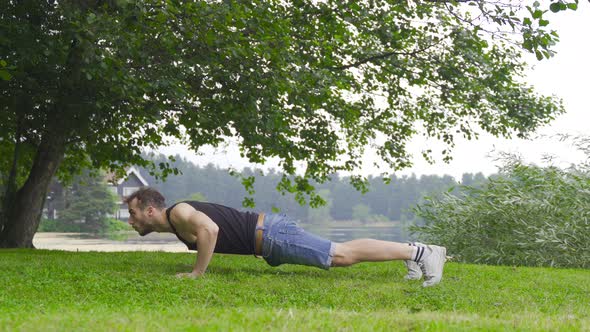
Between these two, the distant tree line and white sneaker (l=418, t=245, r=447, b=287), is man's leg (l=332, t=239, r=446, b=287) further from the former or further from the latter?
the distant tree line

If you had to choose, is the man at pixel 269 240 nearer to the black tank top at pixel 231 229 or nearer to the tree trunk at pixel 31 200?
the black tank top at pixel 231 229

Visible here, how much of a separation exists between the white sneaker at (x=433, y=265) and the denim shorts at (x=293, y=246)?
3.87ft

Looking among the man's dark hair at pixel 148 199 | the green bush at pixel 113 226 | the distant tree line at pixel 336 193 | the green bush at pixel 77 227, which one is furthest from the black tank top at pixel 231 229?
the distant tree line at pixel 336 193

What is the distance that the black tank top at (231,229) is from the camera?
356 inches

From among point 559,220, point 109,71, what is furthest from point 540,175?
point 109,71

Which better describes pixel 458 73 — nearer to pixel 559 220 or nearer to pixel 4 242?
pixel 559 220

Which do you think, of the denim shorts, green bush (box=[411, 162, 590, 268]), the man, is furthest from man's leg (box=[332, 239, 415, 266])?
green bush (box=[411, 162, 590, 268])

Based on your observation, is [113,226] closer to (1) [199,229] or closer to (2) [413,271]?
(2) [413,271]

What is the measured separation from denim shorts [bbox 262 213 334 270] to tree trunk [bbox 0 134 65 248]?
981 cm

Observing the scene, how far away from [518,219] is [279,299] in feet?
32.3

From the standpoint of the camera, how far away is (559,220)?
51.6ft

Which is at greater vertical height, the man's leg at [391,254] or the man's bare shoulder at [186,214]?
the man's bare shoulder at [186,214]

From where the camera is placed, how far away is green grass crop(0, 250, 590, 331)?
559cm

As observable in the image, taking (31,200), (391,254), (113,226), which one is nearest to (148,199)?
(391,254)
